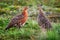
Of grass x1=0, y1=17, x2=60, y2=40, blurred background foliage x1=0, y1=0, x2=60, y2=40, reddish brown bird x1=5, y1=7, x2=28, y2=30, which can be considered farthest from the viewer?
reddish brown bird x1=5, y1=7, x2=28, y2=30

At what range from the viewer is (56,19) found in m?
13.0

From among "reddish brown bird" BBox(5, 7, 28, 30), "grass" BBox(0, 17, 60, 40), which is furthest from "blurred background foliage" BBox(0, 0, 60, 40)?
"reddish brown bird" BBox(5, 7, 28, 30)

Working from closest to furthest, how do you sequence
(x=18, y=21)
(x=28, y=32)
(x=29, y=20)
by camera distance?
1. (x=28, y=32)
2. (x=18, y=21)
3. (x=29, y=20)

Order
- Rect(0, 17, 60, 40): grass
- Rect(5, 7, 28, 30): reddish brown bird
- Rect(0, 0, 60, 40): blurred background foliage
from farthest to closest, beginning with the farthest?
Rect(5, 7, 28, 30): reddish brown bird → Rect(0, 0, 60, 40): blurred background foliage → Rect(0, 17, 60, 40): grass

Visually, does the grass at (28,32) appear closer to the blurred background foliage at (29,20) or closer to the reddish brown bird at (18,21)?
the blurred background foliage at (29,20)

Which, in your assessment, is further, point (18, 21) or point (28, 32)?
point (18, 21)

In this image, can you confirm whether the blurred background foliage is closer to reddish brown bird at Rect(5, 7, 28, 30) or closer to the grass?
the grass

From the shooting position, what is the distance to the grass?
9.34 meters

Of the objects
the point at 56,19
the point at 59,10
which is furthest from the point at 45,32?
the point at 59,10

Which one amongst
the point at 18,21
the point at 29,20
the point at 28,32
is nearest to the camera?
the point at 28,32

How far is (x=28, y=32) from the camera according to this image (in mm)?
10664


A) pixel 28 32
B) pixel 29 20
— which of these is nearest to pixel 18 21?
pixel 28 32

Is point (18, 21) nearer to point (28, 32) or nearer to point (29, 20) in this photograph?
point (28, 32)

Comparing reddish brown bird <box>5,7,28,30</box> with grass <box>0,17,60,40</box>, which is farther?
reddish brown bird <box>5,7,28,30</box>
